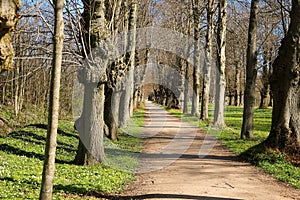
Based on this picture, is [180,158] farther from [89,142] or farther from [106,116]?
[106,116]

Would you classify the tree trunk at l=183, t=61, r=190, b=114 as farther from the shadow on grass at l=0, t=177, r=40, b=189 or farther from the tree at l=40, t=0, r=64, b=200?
the tree at l=40, t=0, r=64, b=200

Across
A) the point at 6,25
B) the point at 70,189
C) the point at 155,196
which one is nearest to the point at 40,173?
the point at 70,189

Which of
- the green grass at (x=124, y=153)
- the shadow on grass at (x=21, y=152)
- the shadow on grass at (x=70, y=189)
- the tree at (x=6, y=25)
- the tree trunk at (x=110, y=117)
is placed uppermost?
the tree at (x=6, y=25)

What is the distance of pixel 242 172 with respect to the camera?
31.8ft

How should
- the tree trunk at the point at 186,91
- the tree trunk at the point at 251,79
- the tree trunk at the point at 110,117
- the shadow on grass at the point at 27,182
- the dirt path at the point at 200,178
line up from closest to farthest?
the shadow on grass at the point at 27,182
the dirt path at the point at 200,178
the tree trunk at the point at 251,79
the tree trunk at the point at 110,117
the tree trunk at the point at 186,91

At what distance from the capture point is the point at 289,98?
37.8ft

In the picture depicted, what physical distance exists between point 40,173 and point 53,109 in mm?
3772

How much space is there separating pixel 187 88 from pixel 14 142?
25.1m

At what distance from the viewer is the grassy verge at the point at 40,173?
21.5 feet

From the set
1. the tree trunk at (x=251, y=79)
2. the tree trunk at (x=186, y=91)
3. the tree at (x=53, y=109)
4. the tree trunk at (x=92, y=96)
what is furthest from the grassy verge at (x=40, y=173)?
the tree trunk at (x=186, y=91)

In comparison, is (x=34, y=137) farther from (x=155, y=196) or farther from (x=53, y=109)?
(x=53, y=109)

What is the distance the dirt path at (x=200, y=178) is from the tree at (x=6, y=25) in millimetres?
4653

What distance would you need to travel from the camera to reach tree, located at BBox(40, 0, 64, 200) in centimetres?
484

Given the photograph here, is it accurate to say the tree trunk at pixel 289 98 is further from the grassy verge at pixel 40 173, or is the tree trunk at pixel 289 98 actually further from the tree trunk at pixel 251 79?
the grassy verge at pixel 40 173
